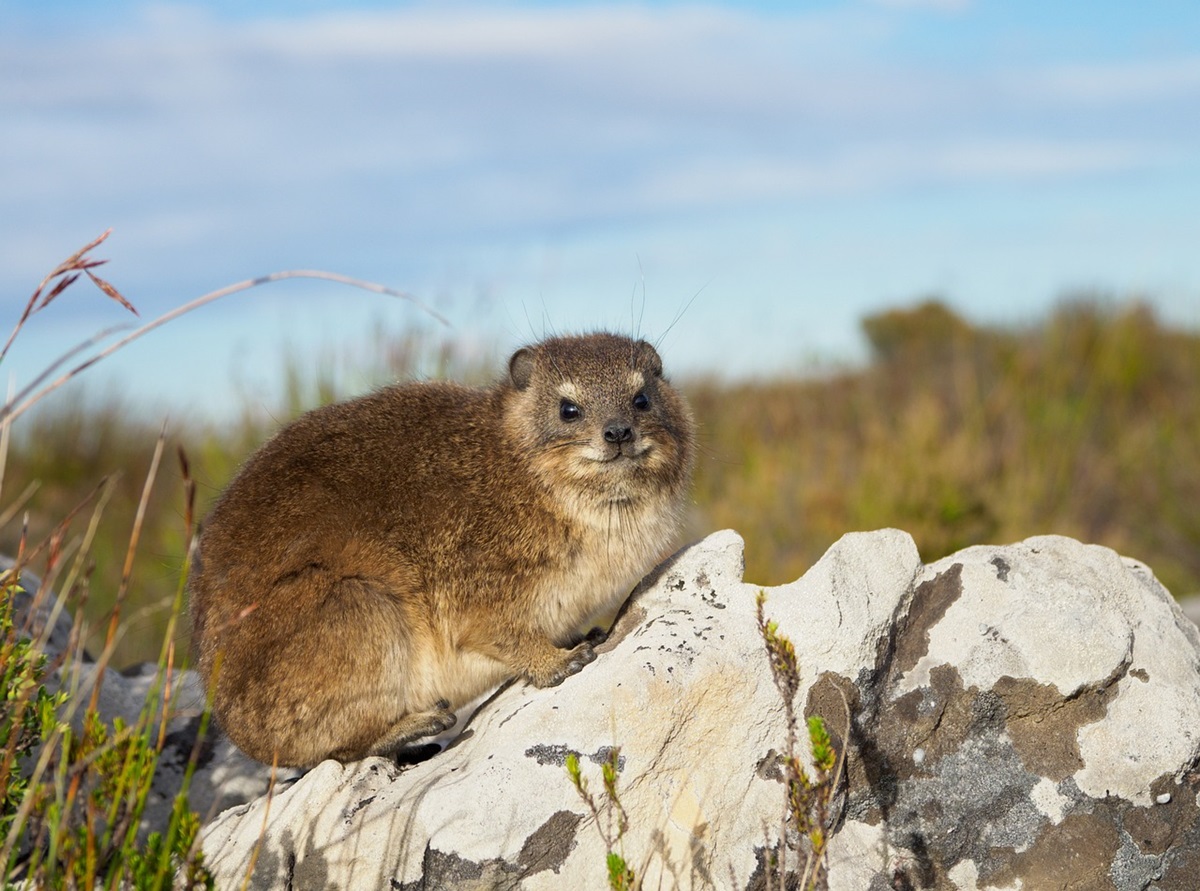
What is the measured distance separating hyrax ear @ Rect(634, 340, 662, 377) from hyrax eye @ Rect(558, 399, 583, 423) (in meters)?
0.41

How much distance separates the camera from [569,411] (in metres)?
5.50

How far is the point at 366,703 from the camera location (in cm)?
493

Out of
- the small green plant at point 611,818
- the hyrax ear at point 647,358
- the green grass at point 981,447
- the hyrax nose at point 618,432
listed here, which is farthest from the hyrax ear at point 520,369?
the green grass at point 981,447

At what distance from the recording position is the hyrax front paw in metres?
4.97

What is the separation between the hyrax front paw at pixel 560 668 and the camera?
4.97m

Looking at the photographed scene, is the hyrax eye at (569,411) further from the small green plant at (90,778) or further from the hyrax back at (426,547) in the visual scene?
the small green plant at (90,778)

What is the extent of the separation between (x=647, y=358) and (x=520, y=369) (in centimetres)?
60

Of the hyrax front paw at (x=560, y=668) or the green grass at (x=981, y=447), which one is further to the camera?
the green grass at (x=981, y=447)

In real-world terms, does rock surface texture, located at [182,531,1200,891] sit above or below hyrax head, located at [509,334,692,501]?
below

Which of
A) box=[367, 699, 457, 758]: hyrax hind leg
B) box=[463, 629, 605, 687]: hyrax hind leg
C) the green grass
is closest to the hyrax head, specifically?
box=[463, 629, 605, 687]: hyrax hind leg

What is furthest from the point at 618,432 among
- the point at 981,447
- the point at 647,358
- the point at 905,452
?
the point at 981,447

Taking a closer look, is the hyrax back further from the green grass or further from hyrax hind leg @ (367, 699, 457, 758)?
the green grass

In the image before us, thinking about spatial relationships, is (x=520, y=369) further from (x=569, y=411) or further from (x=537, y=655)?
(x=537, y=655)

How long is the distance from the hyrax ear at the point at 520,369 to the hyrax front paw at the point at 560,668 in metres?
1.35
